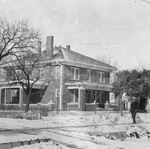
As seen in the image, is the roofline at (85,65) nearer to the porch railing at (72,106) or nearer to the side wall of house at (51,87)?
the side wall of house at (51,87)

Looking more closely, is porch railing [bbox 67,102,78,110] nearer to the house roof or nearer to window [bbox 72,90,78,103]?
window [bbox 72,90,78,103]

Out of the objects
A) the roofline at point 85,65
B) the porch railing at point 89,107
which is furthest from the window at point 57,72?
the porch railing at point 89,107

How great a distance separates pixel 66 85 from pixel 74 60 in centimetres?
322

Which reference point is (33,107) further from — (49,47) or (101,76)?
(101,76)

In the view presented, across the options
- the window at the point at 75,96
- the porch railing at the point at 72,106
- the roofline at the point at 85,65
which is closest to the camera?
the porch railing at the point at 72,106

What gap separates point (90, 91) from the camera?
4034 cm

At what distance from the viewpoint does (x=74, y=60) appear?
40.2 metres

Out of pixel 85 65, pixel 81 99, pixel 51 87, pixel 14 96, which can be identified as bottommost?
pixel 81 99

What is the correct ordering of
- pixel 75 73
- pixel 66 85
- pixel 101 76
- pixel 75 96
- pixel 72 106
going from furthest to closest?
pixel 101 76 < pixel 75 73 < pixel 75 96 < pixel 66 85 < pixel 72 106

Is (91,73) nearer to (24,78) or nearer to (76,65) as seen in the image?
(76,65)

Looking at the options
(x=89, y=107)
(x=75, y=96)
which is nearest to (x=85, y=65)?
(x=75, y=96)

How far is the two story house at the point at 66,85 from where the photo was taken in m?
38.0

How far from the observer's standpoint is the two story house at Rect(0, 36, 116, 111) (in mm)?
37969

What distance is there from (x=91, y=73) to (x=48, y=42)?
6.79m
